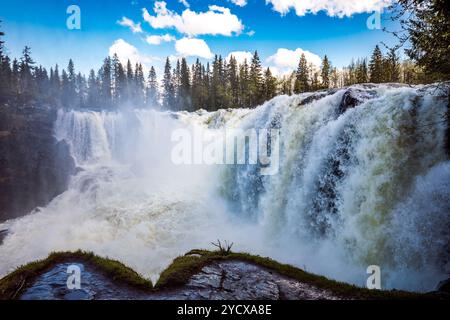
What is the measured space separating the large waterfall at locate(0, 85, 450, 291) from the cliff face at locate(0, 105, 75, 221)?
2.18 meters

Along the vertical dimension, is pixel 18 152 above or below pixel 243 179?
above

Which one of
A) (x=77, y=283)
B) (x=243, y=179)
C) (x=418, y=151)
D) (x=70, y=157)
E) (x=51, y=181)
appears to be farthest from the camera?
(x=70, y=157)

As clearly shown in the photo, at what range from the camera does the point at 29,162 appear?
30.6 metres

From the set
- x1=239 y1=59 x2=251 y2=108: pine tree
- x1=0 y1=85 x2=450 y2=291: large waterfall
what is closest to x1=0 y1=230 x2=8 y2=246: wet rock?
x1=0 y1=85 x2=450 y2=291: large waterfall

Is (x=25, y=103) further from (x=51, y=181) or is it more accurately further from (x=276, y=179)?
(x=276, y=179)

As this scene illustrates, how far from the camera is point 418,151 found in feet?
33.6

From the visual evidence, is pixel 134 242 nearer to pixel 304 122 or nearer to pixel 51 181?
pixel 304 122

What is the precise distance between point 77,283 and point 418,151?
417 inches

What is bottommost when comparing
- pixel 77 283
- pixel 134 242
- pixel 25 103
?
pixel 134 242

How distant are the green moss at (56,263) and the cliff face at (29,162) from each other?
74.2 ft

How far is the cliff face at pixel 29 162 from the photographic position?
92.5ft

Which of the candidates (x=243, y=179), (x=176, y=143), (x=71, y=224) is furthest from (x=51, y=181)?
(x=243, y=179)

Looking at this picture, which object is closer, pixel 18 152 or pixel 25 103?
pixel 18 152

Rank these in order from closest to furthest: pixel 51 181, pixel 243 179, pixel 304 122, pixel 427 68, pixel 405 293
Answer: pixel 405 293
pixel 427 68
pixel 304 122
pixel 243 179
pixel 51 181
